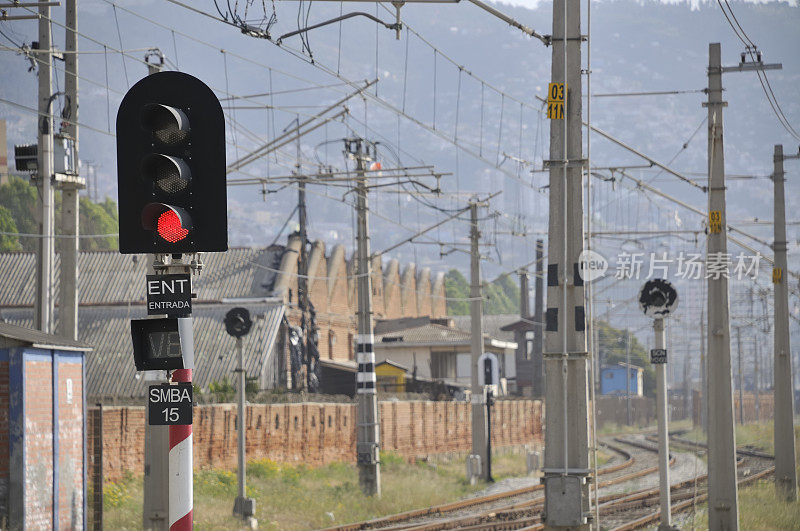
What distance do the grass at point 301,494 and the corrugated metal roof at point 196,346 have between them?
38.2ft

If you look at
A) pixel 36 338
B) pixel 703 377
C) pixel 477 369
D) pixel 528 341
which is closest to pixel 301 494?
pixel 477 369

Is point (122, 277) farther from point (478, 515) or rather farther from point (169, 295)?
point (169, 295)

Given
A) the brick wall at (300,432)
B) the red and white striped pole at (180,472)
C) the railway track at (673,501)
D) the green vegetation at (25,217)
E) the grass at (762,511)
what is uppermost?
the green vegetation at (25,217)

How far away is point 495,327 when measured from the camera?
91.0 m

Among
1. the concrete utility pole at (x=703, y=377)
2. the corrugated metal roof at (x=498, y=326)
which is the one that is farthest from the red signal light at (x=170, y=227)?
the corrugated metal roof at (x=498, y=326)

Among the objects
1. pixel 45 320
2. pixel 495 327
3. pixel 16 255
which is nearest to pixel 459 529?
pixel 45 320

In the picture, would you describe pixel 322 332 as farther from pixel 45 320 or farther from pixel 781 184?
pixel 45 320

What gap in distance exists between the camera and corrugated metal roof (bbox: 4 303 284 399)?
4622 cm

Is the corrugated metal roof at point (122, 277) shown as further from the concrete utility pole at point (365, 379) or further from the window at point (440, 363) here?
the concrete utility pole at point (365, 379)

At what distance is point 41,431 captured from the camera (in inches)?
616

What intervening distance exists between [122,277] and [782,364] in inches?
1446

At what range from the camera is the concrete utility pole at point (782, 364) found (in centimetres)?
2798

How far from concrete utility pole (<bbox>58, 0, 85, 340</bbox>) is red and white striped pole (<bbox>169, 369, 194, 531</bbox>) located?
11925 mm

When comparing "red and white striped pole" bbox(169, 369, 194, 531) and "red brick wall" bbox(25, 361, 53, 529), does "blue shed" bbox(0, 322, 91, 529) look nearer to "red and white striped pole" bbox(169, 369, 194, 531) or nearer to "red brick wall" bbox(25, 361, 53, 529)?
"red brick wall" bbox(25, 361, 53, 529)
